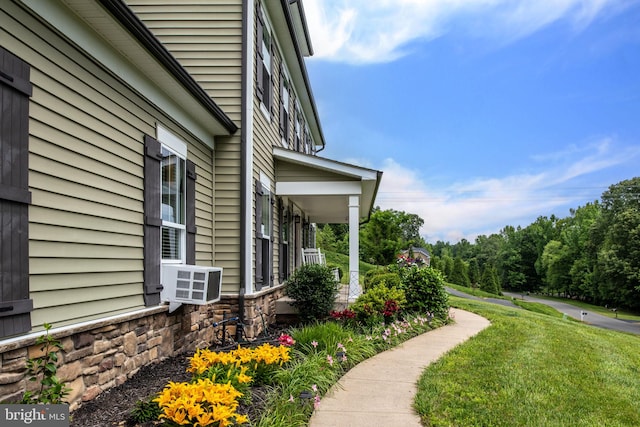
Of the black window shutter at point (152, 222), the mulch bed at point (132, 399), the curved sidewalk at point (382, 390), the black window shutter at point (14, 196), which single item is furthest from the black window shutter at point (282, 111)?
the black window shutter at point (14, 196)

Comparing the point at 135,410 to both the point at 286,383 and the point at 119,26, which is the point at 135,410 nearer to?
the point at 286,383

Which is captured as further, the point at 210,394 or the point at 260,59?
the point at 260,59

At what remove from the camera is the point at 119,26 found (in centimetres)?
400

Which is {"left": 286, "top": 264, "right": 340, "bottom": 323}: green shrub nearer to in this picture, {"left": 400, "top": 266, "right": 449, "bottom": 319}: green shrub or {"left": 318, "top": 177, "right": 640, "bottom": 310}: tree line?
{"left": 400, "top": 266, "right": 449, "bottom": 319}: green shrub

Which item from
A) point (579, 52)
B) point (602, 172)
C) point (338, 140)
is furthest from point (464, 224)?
point (579, 52)

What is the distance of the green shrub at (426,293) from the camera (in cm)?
909

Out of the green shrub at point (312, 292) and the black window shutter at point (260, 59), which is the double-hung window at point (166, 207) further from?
the green shrub at point (312, 292)

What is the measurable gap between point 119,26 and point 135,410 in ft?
10.4

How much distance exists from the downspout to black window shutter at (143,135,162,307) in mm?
1987

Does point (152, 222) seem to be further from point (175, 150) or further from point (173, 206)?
point (175, 150)

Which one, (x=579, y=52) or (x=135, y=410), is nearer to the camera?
(x=135, y=410)

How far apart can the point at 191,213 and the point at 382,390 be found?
3331mm

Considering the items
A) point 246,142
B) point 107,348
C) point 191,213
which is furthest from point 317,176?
point 107,348

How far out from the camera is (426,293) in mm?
9164
